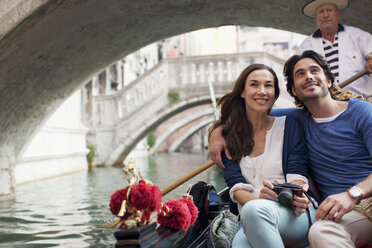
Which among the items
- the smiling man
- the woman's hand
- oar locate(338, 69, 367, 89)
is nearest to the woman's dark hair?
the woman's hand

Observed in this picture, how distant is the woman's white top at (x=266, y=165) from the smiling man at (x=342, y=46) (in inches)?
28.8

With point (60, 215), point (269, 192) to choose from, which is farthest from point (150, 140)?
point (269, 192)

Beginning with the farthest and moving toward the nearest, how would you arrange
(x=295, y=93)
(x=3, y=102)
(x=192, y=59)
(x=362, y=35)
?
(x=192, y=59)
(x=3, y=102)
(x=362, y=35)
(x=295, y=93)

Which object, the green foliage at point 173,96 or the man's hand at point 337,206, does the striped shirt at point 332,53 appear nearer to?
the man's hand at point 337,206

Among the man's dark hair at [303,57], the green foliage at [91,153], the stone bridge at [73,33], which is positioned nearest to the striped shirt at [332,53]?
the man's dark hair at [303,57]

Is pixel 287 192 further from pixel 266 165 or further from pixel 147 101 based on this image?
pixel 147 101

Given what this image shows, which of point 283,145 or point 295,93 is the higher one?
point 295,93

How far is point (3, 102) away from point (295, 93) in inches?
100

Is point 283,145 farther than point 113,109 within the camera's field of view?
No

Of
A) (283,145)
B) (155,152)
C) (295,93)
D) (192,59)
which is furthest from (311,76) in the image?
(155,152)

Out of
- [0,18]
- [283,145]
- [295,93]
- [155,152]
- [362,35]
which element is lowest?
[155,152]

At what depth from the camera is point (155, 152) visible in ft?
46.1

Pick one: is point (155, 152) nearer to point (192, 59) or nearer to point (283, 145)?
point (192, 59)

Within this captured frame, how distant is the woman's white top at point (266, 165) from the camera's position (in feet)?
4.91
